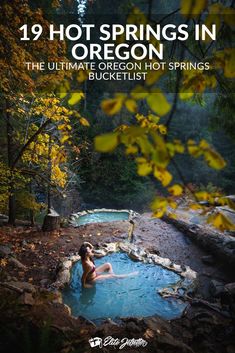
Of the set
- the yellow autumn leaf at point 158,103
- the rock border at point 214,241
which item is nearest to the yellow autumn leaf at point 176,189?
the yellow autumn leaf at point 158,103

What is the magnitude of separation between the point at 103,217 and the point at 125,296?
7.50 metres

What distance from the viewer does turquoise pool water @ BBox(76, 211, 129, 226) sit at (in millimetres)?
12680

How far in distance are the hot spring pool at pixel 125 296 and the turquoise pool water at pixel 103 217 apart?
18.1 feet

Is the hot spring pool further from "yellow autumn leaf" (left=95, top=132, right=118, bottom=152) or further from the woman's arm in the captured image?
"yellow autumn leaf" (left=95, top=132, right=118, bottom=152)

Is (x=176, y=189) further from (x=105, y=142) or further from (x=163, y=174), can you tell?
(x=105, y=142)

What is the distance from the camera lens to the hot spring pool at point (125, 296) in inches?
214

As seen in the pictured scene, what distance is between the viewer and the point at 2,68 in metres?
5.40

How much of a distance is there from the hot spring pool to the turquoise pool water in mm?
5512

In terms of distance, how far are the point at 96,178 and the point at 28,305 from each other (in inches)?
603

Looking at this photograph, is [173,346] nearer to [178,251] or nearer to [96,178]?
[178,251]

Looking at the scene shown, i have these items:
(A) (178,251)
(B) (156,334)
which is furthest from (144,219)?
(B) (156,334)

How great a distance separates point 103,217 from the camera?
13.4 metres

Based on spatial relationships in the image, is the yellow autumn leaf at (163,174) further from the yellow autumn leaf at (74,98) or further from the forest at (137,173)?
the yellow autumn leaf at (74,98)

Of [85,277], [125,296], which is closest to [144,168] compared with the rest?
[125,296]
